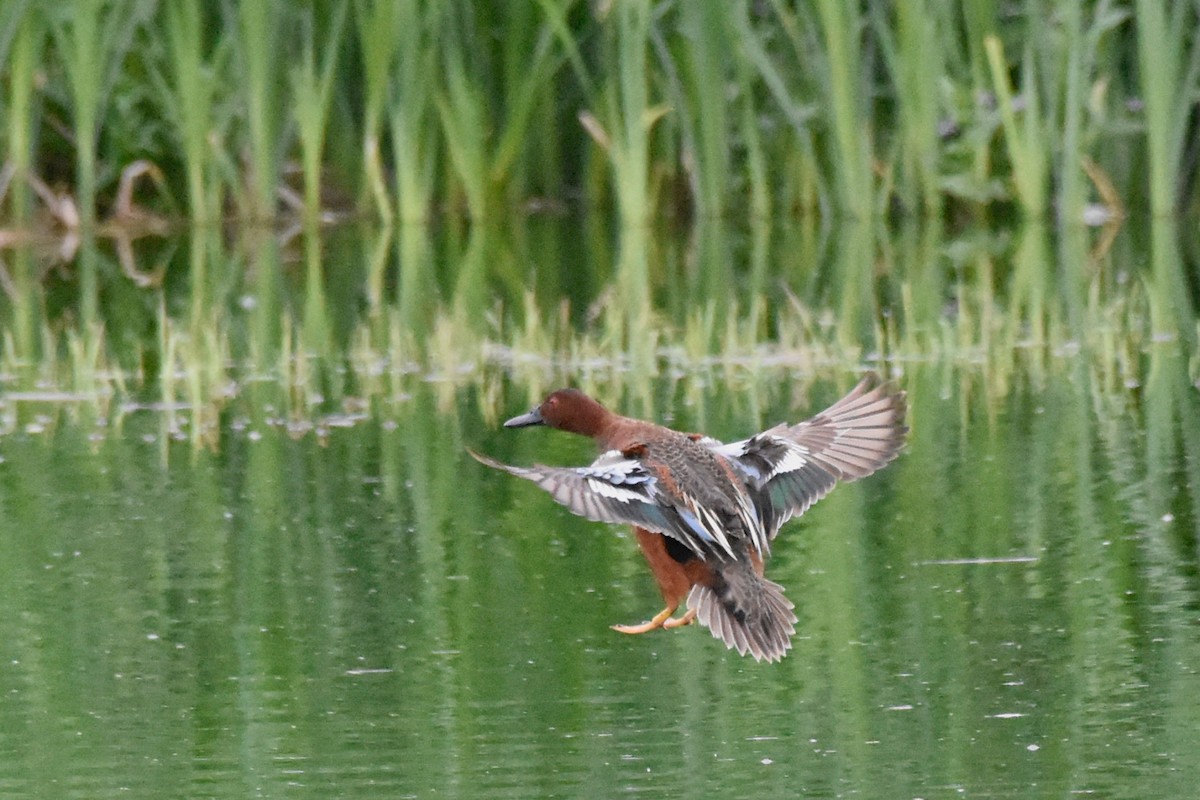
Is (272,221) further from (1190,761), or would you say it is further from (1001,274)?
(1190,761)

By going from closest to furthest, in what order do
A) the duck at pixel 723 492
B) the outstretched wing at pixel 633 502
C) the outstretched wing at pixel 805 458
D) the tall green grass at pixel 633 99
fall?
the outstretched wing at pixel 633 502 → the duck at pixel 723 492 → the outstretched wing at pixel 805 458 → the tall green grass at pixel 633 99

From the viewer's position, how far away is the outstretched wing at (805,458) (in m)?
5.04

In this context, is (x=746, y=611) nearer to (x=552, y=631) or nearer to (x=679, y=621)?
(x=679, y=621)

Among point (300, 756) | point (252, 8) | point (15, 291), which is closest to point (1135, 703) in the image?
point (300, 756)

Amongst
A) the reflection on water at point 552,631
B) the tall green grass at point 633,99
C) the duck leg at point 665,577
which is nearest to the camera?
the reflection on water at point 552,631

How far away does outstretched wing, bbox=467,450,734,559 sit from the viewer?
4.43 meters

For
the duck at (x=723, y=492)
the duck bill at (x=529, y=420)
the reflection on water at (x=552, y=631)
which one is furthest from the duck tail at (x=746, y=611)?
the duck bill at (x=529, y=420)

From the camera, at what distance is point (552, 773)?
13.4 ft

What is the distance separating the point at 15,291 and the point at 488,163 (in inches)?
154

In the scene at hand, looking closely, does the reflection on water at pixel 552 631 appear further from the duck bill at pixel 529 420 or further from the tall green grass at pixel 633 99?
the tall green grass at pixel 633 99

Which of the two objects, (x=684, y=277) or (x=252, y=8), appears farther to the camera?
(x=252, y=8)

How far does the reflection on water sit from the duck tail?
0.34 feet

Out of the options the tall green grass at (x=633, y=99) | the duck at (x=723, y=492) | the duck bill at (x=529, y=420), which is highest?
the tall green grass at (x=633, y=99)

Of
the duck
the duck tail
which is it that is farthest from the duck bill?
the duck tail
